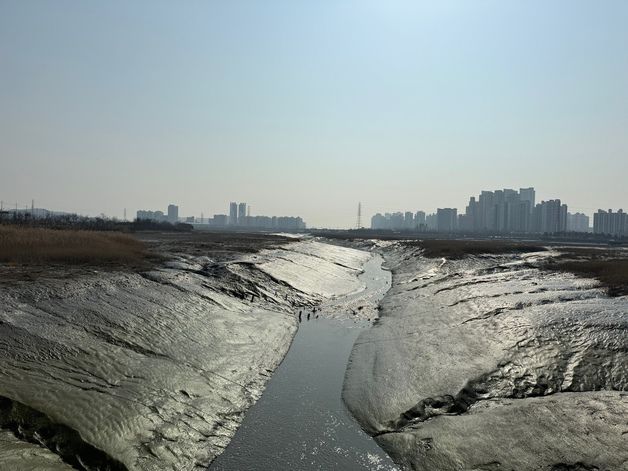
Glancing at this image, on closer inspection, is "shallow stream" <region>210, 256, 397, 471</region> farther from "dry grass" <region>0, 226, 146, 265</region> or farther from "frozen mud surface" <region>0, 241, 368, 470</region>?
"dry grass" <region>0, 226, 146, 265</region>

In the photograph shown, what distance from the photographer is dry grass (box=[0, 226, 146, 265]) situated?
26.8m

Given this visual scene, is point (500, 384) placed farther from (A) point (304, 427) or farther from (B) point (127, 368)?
(B) point (127, 368)

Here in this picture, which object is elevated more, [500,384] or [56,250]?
[56,250]

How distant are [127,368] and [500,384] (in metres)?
10.5

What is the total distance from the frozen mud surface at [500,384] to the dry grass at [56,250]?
18139 millimetres

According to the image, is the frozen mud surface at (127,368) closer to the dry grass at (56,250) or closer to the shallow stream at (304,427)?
the shallow stream at (304,427)

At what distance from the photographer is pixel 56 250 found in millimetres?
29250

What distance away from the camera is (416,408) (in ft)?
39.2

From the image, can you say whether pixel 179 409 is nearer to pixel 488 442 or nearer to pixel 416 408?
pixel 416 408

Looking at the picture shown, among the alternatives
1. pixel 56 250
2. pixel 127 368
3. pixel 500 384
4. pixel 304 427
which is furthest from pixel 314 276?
pixel 304 427

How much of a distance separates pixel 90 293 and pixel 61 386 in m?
9.18

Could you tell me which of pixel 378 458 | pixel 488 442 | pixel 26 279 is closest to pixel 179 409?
pixel 378 458

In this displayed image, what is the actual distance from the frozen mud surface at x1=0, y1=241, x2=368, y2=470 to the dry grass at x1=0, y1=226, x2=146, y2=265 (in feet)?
18.2

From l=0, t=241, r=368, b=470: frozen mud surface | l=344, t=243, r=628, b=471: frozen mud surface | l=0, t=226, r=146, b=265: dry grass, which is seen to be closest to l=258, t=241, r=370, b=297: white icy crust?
l=0, t=241, r=368, b=470: frozen mud surface
